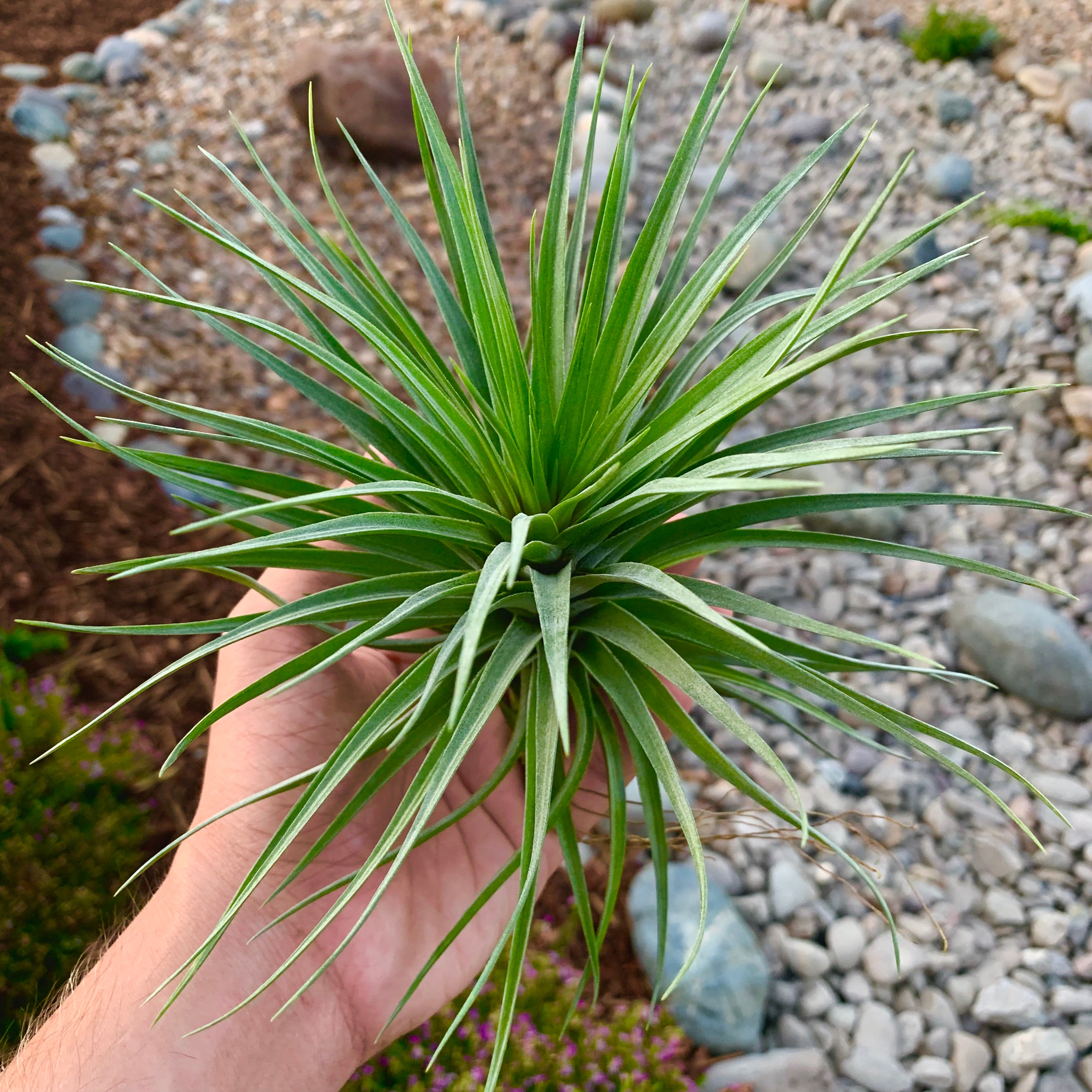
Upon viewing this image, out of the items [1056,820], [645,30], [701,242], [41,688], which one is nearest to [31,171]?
[41,688]

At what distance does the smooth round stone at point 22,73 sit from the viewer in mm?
3889

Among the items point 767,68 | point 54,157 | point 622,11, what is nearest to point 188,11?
point 54,157

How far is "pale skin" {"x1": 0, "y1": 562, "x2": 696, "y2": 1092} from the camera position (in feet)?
3.84

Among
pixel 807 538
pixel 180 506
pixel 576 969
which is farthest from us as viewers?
pixel 180 506

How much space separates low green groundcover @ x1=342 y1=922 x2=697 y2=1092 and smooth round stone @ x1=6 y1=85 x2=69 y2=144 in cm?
371

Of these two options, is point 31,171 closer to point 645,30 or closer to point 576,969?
point 645,30

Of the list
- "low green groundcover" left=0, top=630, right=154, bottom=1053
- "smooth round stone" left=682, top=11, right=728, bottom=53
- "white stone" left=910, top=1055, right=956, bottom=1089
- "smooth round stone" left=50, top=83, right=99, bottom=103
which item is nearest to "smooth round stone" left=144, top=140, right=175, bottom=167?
"smooth round stone" left=50, top=83, right=99, bottom=103

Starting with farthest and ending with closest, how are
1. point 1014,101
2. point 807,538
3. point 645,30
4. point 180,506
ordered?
point 645,30, point 1014,101, point 180,506, point 807,538

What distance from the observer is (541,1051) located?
1.75 m

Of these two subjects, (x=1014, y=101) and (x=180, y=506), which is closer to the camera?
(x=180, y=506)

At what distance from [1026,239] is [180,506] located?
334 cm

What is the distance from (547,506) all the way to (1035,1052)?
189cm

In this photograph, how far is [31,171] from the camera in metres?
3.45

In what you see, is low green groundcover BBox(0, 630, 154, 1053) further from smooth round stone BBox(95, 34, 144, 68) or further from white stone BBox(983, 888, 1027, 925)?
A: smooth round stone BBox(95, 34, 144, 68)
